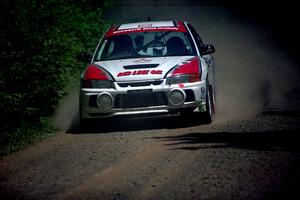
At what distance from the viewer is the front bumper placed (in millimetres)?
12453

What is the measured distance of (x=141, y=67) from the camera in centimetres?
1273

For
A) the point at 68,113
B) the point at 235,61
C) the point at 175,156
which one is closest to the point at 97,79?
the point at 68,113

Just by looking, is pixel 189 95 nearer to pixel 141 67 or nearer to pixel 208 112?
pixel 208 112

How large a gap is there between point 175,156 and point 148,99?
2.80 metres

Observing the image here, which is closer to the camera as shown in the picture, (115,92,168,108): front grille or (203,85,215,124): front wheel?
(115,92,168,108): front grille

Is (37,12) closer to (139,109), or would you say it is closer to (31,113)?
(31,113)

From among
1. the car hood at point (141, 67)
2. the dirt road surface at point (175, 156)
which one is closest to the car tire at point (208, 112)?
the dirt road surface at point (175, 156)

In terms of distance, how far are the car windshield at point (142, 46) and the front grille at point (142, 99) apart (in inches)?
48.7

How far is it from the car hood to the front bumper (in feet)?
0.44

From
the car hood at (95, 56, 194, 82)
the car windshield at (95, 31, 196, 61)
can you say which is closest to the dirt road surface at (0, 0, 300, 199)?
the car hood at (95, 56, 194, 82)

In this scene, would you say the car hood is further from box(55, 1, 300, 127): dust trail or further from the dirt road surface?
box(55, 1, 300, 127): dust trail

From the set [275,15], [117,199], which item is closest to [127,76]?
[117,199]

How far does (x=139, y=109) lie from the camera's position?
12.5 metres

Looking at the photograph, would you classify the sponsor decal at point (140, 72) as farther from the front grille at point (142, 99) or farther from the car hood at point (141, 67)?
the front grille at point (142, 99)
